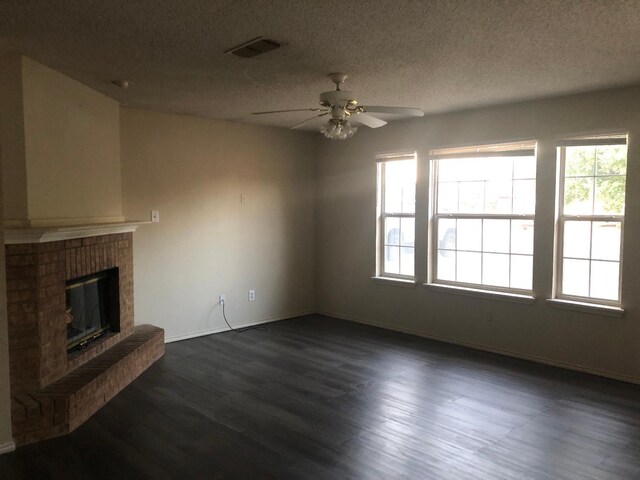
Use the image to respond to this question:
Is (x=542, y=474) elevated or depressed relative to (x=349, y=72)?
depressed

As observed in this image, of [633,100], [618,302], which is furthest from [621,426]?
[633,100]

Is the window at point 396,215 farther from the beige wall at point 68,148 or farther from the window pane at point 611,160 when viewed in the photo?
the beige wall at point 68,148

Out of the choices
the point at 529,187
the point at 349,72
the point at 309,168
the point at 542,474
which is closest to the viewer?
the point at 542,474

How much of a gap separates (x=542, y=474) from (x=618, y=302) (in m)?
2.14

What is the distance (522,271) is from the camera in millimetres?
4707

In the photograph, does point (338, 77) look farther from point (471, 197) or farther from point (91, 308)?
point (91, 308)

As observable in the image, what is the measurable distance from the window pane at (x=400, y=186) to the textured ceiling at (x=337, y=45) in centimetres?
137

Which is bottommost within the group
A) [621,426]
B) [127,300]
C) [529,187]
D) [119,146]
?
[621,426]

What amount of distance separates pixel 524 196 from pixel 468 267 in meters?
0.94

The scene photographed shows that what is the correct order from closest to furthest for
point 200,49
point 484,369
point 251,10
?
point 251,10
point 200,49
point 484,369

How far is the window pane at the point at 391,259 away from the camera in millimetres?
5789

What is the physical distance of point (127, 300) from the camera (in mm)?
4531

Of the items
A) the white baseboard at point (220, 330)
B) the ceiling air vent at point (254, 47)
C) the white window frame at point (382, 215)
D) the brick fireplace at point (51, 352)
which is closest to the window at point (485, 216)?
the white window frame at point (382, 215)

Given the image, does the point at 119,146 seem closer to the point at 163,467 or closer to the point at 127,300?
the point at 127,300
